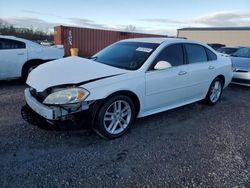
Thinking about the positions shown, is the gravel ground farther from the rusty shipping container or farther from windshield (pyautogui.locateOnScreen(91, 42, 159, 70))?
the rusty shipping container

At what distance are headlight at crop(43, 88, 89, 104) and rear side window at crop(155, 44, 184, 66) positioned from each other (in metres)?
1.52

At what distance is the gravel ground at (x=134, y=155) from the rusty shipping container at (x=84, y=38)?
48.4ft

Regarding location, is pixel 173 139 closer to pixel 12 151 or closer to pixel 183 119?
pixel 183 119

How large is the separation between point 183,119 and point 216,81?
1.60 metres

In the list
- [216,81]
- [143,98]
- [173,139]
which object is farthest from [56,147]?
[216,81]

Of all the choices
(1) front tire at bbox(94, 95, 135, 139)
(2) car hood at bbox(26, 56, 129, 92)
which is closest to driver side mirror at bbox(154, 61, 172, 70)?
(2) car hood at bbox(26, 56, 129, 92)

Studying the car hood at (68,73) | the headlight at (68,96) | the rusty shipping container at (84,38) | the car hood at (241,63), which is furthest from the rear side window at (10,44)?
the rusty shipping container at (84,38)

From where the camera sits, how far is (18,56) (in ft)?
22.1

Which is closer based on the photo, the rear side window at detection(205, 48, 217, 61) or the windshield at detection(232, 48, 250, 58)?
the rear side window at detection(205, 48, 217, 61)

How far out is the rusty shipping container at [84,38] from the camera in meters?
18.7

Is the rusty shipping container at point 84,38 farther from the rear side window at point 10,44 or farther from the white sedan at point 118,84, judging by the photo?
the white sedan at point 118,84

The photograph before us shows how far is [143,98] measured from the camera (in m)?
3.98

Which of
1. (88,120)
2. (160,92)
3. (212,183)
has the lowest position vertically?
(212,183)

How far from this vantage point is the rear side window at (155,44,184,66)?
4328 millimetres
